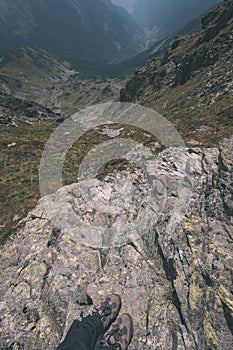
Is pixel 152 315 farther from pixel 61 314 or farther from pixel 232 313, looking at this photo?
pixel 61 314

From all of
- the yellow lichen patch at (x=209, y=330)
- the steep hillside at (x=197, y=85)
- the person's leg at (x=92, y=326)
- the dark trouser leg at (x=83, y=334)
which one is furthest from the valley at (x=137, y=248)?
the steep hillside at (x=197, y=85)

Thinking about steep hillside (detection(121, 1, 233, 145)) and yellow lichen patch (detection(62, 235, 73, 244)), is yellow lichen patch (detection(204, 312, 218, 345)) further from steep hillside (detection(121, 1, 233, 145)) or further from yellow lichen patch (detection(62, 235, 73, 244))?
steep hillside (detection(121, 1, 233, 145))

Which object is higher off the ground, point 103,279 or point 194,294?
point 194,294

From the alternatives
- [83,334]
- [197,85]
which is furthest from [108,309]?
[197,85]

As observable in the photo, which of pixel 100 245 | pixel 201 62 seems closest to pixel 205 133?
pixel 100 245

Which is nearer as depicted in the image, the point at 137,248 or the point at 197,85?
the point at 137,248

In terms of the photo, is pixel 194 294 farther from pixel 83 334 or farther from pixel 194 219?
pixel 83 334

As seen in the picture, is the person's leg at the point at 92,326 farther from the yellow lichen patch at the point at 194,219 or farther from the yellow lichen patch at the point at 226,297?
the yellow lichen patch at the point at 194,219
